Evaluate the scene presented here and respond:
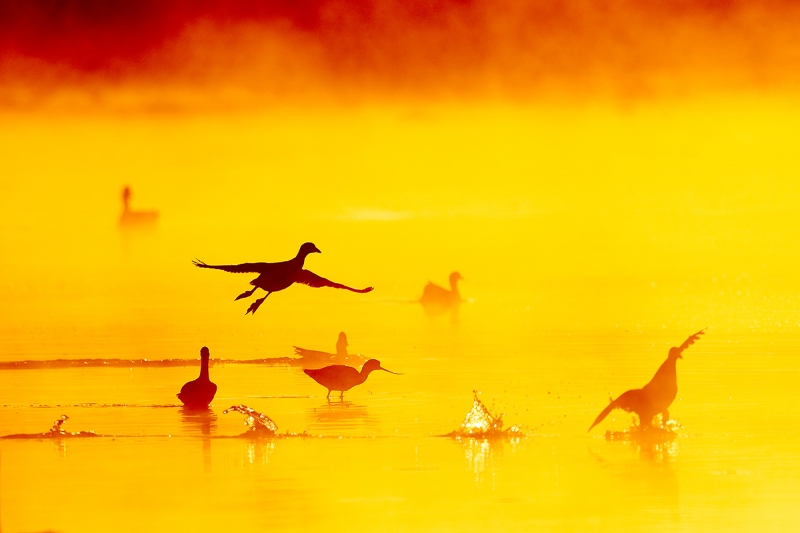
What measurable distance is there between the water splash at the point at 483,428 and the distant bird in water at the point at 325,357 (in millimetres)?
9234

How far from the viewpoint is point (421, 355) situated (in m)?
36.3

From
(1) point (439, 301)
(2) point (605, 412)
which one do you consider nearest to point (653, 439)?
(2) point (605, 412)

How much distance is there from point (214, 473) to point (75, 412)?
18.0 feet

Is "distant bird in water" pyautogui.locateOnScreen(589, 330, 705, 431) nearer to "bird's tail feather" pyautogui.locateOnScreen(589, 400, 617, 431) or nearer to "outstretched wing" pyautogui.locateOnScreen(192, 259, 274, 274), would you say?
"bird's tail feather" pyautogui.locateOnScreen(589, 400, 617, 431)

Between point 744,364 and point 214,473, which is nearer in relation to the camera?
point 214,473

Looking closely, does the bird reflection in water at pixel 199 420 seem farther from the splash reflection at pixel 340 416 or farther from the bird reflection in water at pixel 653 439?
the bird reflection in water at pixel 653 439

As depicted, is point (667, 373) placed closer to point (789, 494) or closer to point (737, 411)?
point (737, 411)

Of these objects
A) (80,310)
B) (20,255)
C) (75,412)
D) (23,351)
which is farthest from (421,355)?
(20,255)

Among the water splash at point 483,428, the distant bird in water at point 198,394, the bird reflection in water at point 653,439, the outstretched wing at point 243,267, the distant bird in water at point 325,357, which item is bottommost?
the bird reflection in water at point 653,439

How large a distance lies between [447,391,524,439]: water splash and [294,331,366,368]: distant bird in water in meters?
9.23

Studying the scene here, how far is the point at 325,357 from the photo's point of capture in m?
34.6

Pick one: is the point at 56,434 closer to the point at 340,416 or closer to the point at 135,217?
the point at 340,416

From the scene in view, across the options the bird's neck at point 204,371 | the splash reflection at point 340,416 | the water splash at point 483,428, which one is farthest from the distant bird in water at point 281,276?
the bird's neck at point 204,371

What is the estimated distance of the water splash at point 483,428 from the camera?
2438 centimetres
